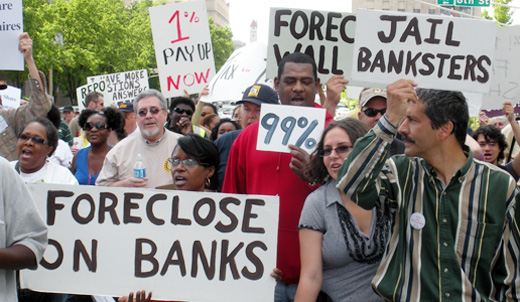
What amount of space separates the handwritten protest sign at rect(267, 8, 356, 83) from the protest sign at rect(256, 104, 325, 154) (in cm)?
93

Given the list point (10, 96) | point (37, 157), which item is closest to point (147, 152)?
point (37, 157)

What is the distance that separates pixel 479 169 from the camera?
9.03 feet

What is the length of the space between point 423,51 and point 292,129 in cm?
92

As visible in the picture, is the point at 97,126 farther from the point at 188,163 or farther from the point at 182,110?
the point at 188,163

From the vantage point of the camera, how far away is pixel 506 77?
4.86m

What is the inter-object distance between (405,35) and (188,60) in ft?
15.0

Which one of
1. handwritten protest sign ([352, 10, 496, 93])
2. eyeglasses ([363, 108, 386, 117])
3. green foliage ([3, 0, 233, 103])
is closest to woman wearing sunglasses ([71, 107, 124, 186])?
eyeglasses ([363, 108, 386, 117])

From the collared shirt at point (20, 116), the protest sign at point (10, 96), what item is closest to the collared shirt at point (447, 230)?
the collared shirt at point (20, 116)

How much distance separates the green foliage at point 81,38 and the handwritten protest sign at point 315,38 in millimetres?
28265

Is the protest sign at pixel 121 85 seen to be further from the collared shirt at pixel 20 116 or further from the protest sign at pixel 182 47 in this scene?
the collared shirt at pixel 20 116

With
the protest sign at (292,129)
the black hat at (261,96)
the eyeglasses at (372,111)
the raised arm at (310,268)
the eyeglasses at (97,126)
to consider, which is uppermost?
the black hat at (261,96)

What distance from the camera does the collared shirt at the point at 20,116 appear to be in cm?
563

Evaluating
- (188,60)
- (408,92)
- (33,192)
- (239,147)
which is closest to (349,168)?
(408,92)

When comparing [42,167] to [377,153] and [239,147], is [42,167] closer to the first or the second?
[239,147]
